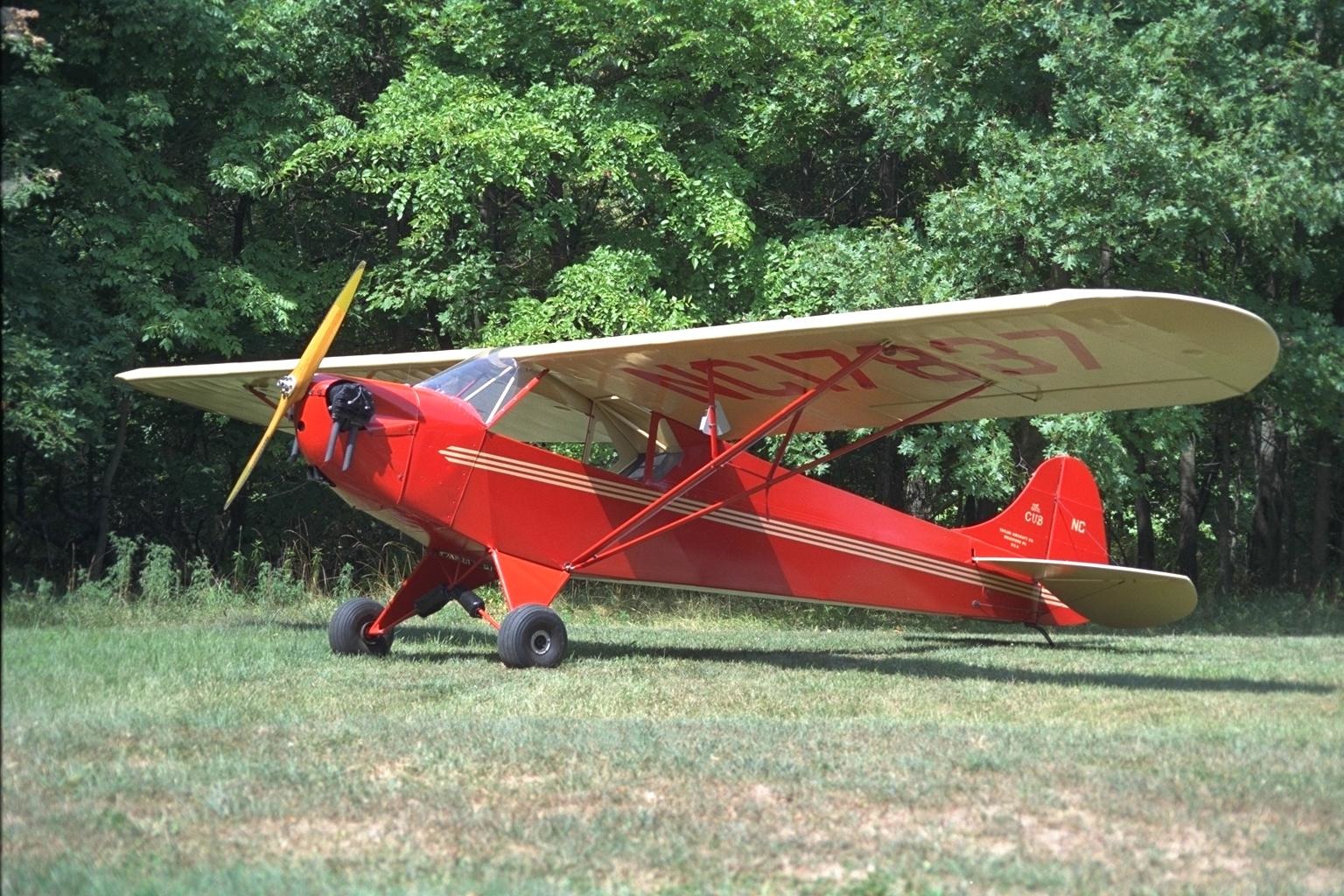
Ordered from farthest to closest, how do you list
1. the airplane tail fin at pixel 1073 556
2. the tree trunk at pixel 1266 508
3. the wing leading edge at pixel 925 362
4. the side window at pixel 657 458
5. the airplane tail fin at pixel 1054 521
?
the tree trunk at pixel 1266 508 < the airplane tail fin at pixel 1054 521 < the airplane tail fin at pixel 1073 556 < the side window at pixel 657 458 < the wing leading edge at pixel 925 362

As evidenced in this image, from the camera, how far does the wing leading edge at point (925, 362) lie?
24.9 ft

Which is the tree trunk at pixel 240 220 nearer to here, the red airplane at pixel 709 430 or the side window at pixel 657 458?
the red airplane at pixel 709 430

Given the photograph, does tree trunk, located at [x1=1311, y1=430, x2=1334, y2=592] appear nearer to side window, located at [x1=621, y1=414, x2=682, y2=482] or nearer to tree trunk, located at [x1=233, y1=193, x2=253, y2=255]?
side window, located at [x1=621, y1=414, x2=682, y2=482]

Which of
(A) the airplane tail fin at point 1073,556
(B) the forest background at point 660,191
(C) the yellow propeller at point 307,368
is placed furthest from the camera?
(B) the forest background at point 660,191

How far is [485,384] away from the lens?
371 inches

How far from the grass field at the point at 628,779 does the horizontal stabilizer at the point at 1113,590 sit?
2458mm

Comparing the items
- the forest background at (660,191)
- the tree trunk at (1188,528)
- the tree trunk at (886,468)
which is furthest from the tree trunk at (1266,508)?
the tree trunk at (886,468)

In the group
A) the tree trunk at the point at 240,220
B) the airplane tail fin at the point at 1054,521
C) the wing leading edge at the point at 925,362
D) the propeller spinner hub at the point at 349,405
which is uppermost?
the tree trunk at the point at 240,220

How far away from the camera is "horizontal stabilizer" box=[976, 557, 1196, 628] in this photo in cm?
1098

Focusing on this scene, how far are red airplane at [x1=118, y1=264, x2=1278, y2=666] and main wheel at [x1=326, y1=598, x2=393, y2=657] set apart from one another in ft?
0.05

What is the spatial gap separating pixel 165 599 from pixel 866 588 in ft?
19.7

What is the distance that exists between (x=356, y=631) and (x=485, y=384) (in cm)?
196

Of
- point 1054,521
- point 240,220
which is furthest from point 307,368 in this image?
point 240,220

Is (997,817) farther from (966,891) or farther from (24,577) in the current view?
(24,577)
